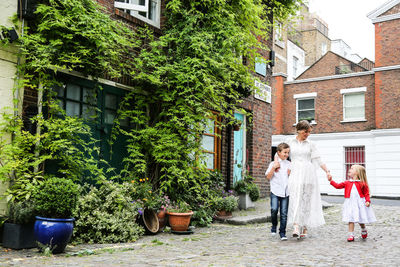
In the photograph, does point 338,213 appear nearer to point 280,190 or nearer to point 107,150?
point 280,190

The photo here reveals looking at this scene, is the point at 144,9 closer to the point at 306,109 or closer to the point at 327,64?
the point at 306,109

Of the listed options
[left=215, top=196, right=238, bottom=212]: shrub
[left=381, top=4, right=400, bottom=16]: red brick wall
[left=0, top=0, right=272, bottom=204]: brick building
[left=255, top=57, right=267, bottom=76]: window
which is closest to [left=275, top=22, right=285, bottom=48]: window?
[left=0, top=0, right=272, bottom=204]: brick building

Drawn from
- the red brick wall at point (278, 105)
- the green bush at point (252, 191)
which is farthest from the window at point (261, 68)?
Result: the red brick wall at point (278, 105)

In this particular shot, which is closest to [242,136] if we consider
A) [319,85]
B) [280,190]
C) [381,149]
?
[280,190]

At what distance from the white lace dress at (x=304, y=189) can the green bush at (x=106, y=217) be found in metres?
2.69

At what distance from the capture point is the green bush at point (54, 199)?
224 inches

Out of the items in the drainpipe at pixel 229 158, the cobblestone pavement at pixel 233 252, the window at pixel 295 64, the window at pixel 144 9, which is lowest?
the cobblestone pavement at pixel 233 252

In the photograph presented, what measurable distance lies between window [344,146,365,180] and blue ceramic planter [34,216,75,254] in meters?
20.1

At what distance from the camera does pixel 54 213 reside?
227 inches

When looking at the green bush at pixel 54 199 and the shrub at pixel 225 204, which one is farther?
the shrub at pixel 225 204

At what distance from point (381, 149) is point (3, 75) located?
772 inches

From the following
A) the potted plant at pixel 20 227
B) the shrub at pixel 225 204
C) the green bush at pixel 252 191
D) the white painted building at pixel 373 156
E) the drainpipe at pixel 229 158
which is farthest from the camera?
the white painted building at pixel 373 156

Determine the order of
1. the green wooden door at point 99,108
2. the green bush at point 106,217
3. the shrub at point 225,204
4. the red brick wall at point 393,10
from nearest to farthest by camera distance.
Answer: the green bush at point 106,217, the green wooden door at point 99,108, the shrub at point 225,204, the red brick wall at point 393,10

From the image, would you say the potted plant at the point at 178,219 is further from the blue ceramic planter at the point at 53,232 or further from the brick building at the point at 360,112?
the brick building at the point at 360,112
